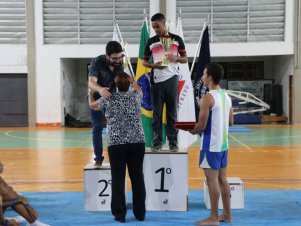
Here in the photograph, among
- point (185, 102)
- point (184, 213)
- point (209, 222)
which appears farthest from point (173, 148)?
point (185, 102)

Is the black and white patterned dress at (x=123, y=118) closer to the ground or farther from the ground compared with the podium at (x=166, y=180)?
farther from the ground

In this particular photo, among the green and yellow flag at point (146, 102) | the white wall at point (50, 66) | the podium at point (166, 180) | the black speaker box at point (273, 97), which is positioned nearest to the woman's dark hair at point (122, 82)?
the podium at point (166, 180)

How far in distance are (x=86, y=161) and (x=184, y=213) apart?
472 centimetres

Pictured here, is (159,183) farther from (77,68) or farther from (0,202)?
(77,68)

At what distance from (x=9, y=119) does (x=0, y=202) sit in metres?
16.2

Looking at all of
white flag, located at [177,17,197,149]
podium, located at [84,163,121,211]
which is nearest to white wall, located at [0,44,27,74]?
white flag, located at [177,17,197,149]

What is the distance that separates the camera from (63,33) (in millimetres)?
19500

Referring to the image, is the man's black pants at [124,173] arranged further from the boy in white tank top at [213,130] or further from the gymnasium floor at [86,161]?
the boy in white tank top at [213,130]

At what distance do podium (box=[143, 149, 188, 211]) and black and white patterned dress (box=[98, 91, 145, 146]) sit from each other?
76 centimetres

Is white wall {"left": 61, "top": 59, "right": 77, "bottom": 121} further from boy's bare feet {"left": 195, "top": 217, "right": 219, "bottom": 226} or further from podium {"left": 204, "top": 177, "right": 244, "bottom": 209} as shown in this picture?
boy's bare feet {"left": 195, "top": 217, "right": 219, "bottom": 226}

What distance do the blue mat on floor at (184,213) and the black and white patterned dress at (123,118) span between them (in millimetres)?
1005

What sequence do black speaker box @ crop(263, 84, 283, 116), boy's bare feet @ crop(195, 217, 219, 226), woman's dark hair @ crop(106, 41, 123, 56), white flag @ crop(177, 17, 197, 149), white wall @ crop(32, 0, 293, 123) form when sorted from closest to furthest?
boy's bare feet @ crop(195, 217, 219, 226), woman's dark hair @ crop(106, 41, 123, 56), white flag @ crop(177, 17, 197, 149), white wall @ crop(32, 0, 293, 123), black speaker box @ crop(263, 84, 283, 116)

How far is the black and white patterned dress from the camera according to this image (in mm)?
4996

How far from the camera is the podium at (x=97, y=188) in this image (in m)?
5.71
